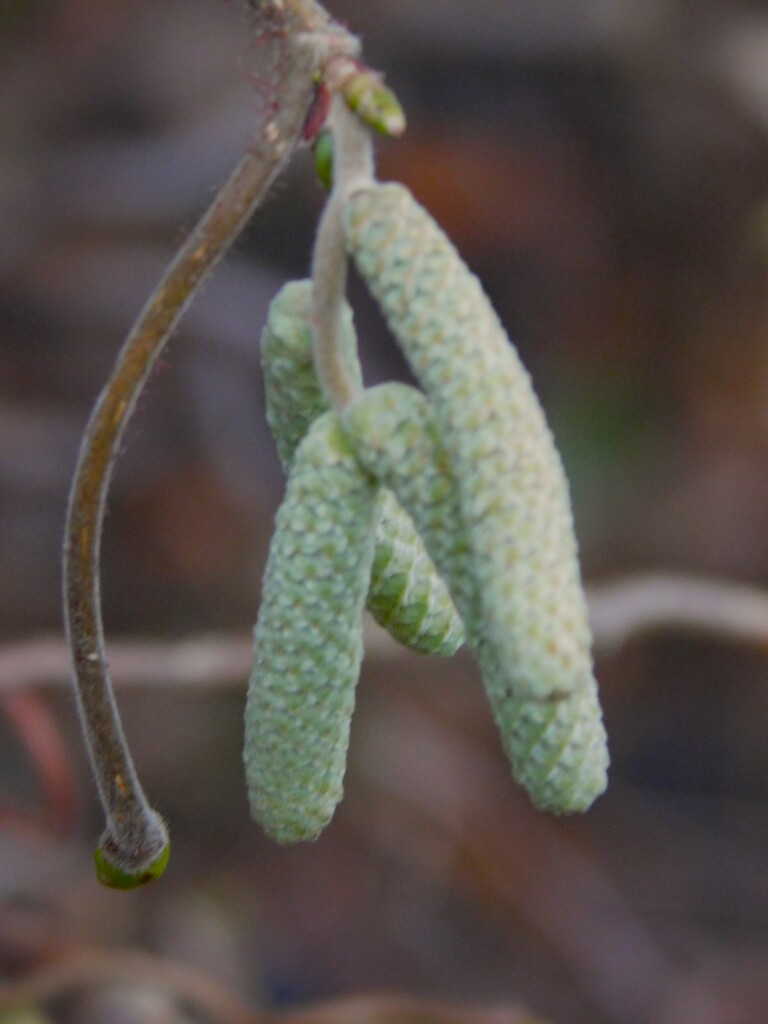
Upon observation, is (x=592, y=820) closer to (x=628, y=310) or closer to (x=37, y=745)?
(x=628, y=310)

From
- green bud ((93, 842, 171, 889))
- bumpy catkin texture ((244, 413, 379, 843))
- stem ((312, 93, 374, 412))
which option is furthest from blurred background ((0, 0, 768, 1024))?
stem ((312, 93, 374, 412))

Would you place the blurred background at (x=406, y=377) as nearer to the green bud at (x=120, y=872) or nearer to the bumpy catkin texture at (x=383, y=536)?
the green bud at (x=120, y=872)

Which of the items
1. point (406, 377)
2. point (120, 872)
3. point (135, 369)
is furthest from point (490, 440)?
point (406, 377)

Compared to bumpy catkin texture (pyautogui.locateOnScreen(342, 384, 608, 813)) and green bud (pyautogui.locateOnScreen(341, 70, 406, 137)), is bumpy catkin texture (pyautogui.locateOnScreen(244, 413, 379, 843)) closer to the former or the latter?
bumpy catkin texture (pyautogui.locateOnScreen(342, 384, 608, 813))

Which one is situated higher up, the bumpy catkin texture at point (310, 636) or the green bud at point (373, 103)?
the green bud at point (373, 103)

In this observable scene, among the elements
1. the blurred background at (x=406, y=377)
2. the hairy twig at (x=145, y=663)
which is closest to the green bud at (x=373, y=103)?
the hairy twig at (x=145, y=663)

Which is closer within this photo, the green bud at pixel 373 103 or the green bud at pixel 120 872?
the green bud at pixel 373 103

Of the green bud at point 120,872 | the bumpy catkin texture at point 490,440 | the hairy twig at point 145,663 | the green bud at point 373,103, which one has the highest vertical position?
the green bud at point 373,103
